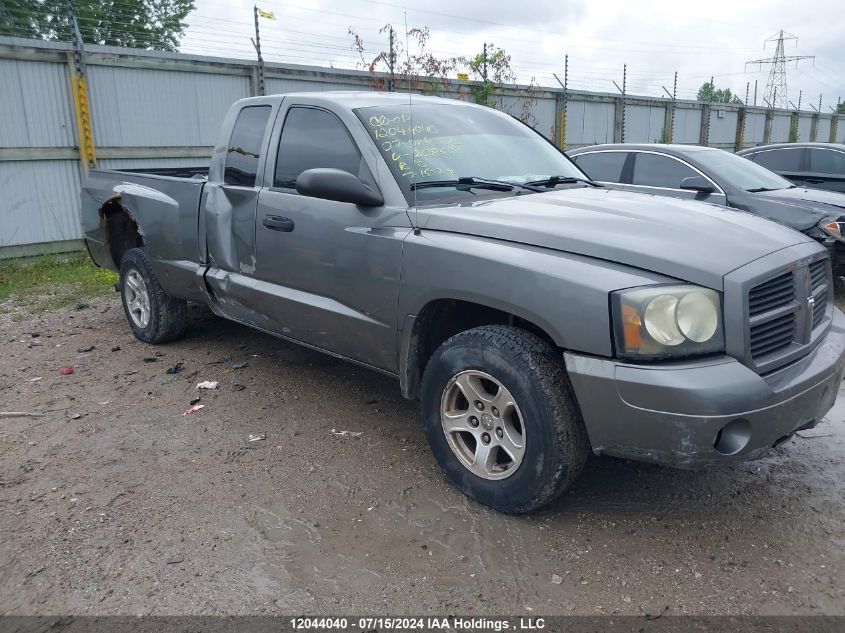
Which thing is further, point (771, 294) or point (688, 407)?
point (771, 294)

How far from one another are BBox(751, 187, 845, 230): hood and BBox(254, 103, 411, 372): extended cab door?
16.1 ft

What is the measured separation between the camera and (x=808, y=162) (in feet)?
33.4

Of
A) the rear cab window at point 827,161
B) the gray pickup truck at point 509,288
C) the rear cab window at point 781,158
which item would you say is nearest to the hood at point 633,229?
the gray pickup truck at point 509,288

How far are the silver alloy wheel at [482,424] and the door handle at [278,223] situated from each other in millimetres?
1451

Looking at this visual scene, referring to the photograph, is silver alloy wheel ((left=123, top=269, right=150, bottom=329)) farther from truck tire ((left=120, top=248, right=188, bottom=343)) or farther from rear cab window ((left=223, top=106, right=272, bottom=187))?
rear cab window ((left=223, top=106, right=272, bottom=187))

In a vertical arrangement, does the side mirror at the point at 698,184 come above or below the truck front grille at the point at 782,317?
above

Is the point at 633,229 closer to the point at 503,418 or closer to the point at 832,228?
the point at 503,418

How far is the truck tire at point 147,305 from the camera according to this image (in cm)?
574

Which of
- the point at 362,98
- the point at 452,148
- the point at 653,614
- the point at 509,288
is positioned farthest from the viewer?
the point at 362,98

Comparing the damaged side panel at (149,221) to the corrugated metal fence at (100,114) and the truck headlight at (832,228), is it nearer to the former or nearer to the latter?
the corrugated metal fence at (100,114)

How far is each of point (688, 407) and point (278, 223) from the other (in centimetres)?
255

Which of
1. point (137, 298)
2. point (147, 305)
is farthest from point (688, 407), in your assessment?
point (137, 298)

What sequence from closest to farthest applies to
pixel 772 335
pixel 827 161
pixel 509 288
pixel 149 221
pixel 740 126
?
pixel 772 335
pixel 509 288
pixel 149 221
pixel 827 161
pixel 740 126

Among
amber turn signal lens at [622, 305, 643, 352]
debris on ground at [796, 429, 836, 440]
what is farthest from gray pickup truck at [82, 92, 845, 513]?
debris on ground at [796, 429, 836, 440]
